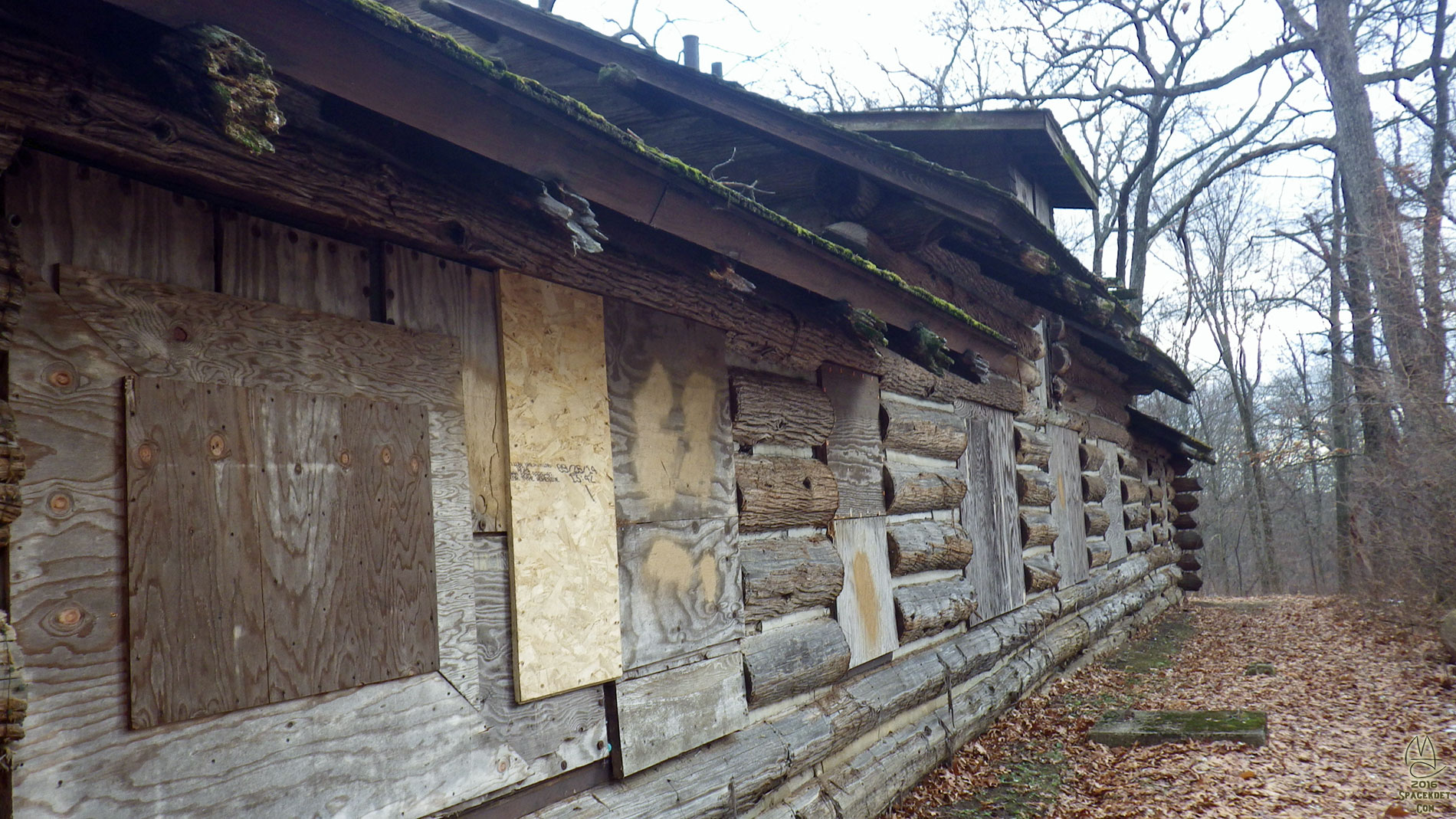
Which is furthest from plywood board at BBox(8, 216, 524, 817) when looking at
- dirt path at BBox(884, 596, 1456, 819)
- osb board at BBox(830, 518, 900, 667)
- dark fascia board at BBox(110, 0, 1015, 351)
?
dirt path at BBox(884, 596, 1456, 819)

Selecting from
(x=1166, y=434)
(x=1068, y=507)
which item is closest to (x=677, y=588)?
(x=1068, y=507)

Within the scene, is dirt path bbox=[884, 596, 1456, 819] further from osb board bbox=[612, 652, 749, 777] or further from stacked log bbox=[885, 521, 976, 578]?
osb board bbox=[612, 652, 749, 777]

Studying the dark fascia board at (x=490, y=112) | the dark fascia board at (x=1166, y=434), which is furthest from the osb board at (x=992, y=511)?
the dark fascia board at (x=1166, y=434)

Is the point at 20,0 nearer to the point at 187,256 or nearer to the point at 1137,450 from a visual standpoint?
the point at 187,256

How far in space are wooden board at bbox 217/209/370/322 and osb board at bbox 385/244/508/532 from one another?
4.5 inches

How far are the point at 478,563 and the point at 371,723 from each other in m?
0.59

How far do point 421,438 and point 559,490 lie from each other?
62 cm

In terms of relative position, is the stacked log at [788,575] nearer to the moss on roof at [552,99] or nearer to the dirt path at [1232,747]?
the dirt path at [1232,747]

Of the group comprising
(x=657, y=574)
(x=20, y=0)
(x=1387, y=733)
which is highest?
(x=20, y=0)

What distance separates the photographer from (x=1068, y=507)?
31.5 ft

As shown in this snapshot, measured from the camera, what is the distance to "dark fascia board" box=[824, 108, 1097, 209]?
7.81m

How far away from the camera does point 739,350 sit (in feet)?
14.7

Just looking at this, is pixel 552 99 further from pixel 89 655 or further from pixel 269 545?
pixel 89 655

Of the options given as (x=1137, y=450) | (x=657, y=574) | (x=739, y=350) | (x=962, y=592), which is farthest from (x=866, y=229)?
(x=1137, y=450)
